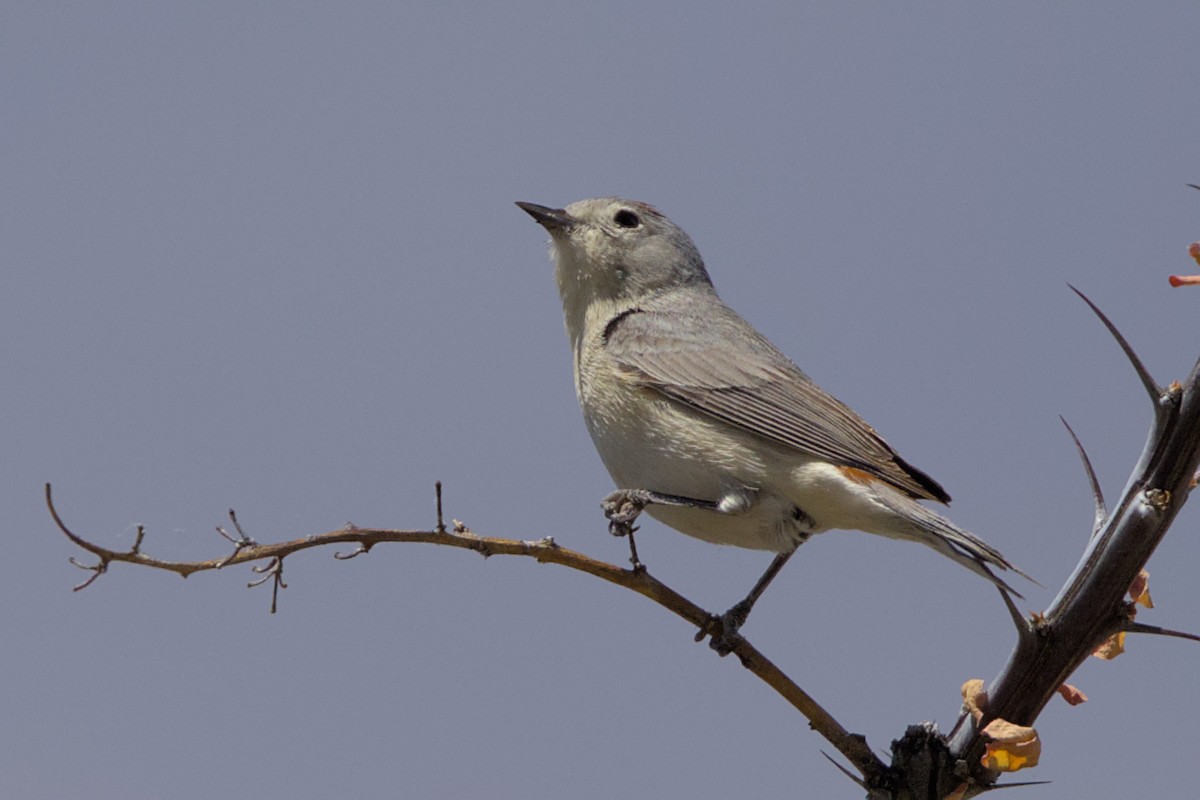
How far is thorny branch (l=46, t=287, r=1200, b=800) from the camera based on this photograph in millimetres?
2445

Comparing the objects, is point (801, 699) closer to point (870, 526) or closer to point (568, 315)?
point (870, 526)

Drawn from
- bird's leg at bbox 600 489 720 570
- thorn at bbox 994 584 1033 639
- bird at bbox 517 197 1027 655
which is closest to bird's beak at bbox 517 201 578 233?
bird at bbox 517 197 1027 655

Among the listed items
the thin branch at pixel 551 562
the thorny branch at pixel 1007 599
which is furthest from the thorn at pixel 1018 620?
the thin branch at pixel 551 562

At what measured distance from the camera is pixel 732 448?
4891 millimetres

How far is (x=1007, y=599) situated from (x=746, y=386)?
278 cm

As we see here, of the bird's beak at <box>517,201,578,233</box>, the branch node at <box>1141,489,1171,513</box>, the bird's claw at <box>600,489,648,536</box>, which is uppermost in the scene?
the bird's beak at <box>517,201,578,233</box>

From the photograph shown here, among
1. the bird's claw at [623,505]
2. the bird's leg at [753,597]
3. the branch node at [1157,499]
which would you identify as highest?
the branch node at [1157,499]

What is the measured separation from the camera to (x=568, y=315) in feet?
20.5

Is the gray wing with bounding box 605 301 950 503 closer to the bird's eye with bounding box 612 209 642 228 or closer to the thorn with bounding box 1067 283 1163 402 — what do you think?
the bird's eye with bounding box 612 209 642 228

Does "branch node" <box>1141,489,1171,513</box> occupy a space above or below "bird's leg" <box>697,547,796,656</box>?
above

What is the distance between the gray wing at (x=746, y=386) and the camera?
4.88 metres

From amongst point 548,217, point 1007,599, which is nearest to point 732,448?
point 548,217

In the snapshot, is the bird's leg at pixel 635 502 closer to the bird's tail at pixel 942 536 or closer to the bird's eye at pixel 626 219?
the bird's tail at pixel 942 536

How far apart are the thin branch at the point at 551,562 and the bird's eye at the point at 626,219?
3.61m
